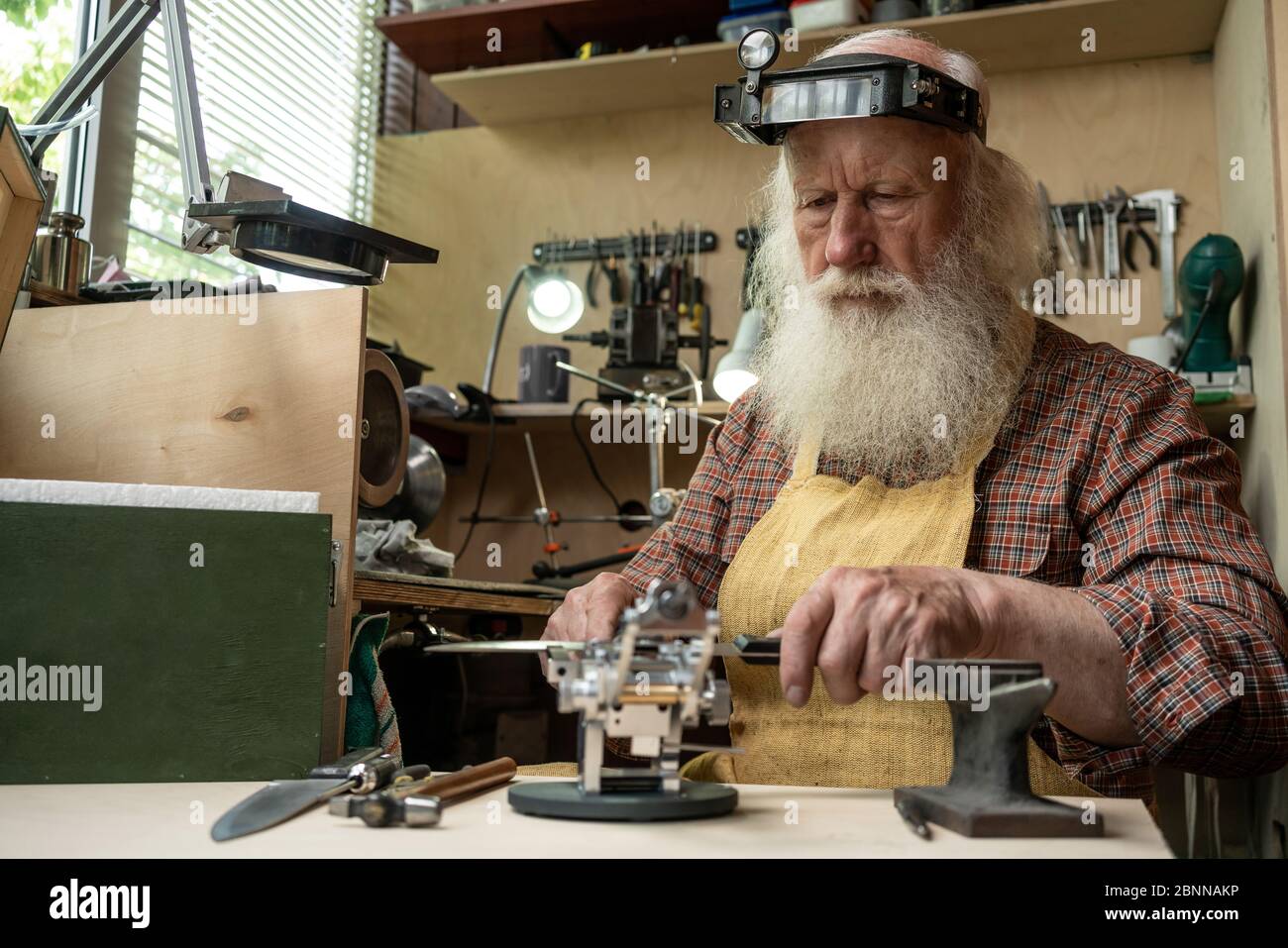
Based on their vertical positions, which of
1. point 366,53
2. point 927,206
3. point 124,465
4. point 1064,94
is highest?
point 366,53

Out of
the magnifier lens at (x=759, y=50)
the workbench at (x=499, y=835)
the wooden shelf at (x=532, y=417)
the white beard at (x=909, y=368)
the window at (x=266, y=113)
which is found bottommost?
the workbench at (x=499, y=835)

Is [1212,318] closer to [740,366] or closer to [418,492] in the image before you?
[740,366]

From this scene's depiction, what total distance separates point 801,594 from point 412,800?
30.7 inches

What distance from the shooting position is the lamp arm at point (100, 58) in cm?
135

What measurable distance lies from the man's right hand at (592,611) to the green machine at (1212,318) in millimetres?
1386

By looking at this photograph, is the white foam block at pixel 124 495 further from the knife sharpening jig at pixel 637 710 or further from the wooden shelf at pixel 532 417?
the wooden shelf at pixel 532 417

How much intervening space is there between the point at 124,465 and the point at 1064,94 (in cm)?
250

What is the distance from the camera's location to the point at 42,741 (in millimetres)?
857

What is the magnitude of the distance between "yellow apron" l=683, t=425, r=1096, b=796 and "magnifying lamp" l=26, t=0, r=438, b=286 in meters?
0.57

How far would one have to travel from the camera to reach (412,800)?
2.29 feet

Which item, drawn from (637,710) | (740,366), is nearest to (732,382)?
(740,366)

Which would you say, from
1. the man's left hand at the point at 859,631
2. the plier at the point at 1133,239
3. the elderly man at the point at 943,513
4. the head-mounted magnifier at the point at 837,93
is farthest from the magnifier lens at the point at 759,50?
the plier at the point at 1133,239
